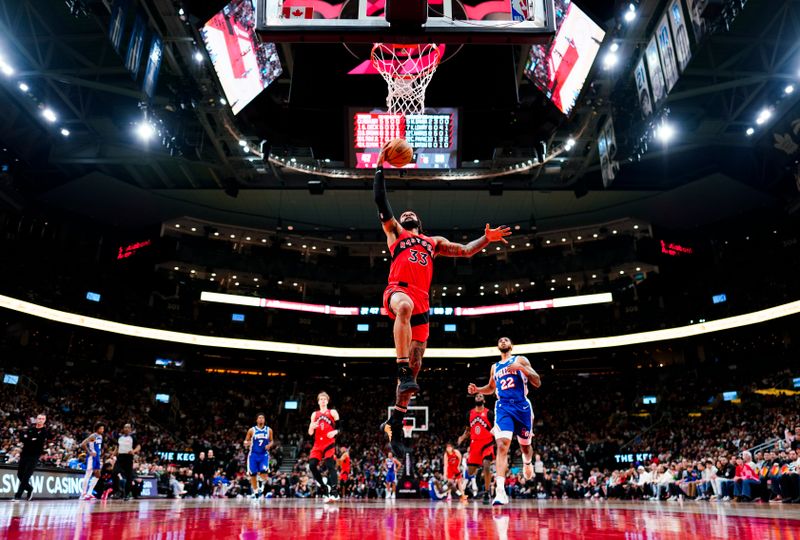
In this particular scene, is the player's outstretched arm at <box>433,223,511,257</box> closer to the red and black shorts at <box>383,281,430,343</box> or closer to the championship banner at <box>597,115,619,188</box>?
the red and black shorts at <box>383,281,430,343</box>

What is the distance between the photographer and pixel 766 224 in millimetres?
32969

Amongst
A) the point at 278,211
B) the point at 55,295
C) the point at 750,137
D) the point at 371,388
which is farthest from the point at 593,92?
the point at 55,295

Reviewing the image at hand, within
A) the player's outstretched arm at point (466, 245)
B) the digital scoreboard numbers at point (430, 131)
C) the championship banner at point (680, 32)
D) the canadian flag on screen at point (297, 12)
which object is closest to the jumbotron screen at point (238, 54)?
the digital scoreboard numbers at point (430, 131)

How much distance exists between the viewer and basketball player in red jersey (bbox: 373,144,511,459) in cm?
568

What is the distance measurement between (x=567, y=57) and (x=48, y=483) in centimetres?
1746

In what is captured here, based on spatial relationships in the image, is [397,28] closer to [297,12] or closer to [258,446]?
[297,12]

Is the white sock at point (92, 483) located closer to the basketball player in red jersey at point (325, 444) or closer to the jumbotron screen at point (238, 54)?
the basketball player in red jersey at point (325, 444)

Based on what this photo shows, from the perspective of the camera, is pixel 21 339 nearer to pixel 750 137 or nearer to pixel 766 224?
pixel 750 137

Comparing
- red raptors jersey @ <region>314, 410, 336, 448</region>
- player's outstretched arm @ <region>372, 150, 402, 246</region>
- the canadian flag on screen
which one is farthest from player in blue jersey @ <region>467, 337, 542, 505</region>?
the canadian flag on screen

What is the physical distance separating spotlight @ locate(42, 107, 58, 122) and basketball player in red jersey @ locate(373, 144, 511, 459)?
2023 cm

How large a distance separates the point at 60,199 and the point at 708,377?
38.4m

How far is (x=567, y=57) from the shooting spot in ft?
52.5

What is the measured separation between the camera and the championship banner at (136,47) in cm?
1500

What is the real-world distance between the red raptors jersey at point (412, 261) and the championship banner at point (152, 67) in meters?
12.5
